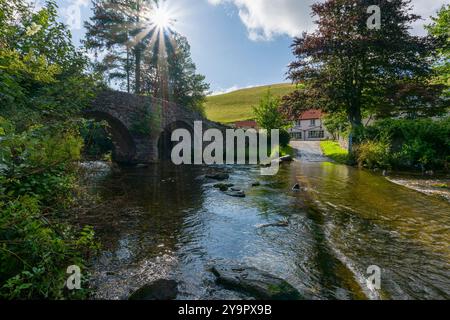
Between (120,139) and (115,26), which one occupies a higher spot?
(115,26)

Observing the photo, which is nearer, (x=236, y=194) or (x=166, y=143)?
(x=236, y=194)

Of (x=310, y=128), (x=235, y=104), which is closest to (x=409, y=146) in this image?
(x=310, y=128)

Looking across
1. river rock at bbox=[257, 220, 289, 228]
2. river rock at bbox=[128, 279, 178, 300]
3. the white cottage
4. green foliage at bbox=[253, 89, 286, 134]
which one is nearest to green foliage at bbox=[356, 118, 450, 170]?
river rock at bbox=[257, 220, 289, 228]

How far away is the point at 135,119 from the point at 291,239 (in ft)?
63.5

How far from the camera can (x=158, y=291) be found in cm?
387

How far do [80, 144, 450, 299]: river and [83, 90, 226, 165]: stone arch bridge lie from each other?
1221cm

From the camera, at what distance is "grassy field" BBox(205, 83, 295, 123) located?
297 feet

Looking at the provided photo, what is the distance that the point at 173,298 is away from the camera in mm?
3865

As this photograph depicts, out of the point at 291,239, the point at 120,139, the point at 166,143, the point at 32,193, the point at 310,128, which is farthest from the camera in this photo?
the point at 310,128

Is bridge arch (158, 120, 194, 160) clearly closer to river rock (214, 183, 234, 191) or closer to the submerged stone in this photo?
river rock (214, 183, 234, 191)

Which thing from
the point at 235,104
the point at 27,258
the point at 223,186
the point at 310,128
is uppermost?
the point at 235,104

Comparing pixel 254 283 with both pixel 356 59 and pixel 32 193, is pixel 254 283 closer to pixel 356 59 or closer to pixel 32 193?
pixel 32 193
